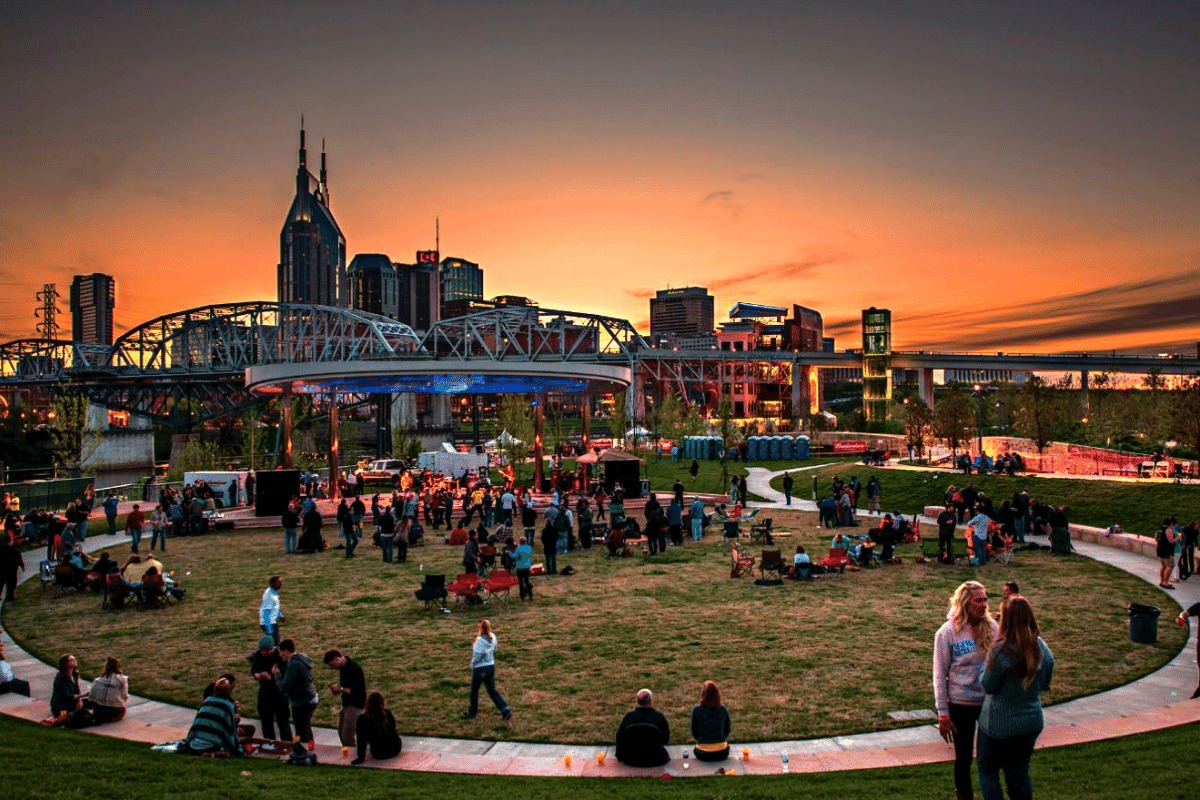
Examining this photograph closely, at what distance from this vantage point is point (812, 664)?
13820mm

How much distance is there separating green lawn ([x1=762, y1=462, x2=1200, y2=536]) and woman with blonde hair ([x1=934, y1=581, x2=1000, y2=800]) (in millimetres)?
24985

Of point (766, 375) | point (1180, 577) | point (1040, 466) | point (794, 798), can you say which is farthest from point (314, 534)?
point (766, 375)

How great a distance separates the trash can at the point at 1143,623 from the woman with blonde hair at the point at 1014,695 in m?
10.6

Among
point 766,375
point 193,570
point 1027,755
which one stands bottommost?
point 193,570

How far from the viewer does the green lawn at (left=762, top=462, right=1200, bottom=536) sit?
28.3 meters

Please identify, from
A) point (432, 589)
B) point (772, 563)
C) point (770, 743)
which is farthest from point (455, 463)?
point (770, 743)

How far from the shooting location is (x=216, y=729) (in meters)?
10.0

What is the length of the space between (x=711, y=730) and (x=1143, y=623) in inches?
366

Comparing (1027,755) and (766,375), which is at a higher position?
(766,375)

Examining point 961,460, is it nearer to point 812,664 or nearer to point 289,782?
point 812,664

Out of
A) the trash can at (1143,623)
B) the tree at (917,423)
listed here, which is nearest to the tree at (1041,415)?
the tree at (917,423)

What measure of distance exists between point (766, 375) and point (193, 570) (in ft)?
524

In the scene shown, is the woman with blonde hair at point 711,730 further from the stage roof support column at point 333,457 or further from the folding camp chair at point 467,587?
the stage roof support column at point 333,457

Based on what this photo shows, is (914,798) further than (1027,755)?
Yes
